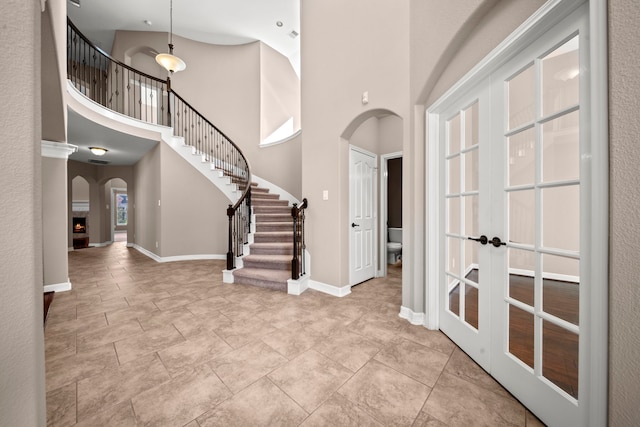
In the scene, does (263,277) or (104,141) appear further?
(104,141)

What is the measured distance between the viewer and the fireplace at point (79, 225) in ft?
26.8

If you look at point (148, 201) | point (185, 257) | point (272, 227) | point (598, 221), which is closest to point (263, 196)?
point (272, 227)

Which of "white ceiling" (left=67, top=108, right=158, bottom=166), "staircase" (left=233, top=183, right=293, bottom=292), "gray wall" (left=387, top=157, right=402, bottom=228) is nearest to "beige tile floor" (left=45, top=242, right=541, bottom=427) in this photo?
"staircase" (left=233, top=183, right=293, bottom=292)

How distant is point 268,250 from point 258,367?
8.11ft

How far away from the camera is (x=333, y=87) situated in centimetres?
321

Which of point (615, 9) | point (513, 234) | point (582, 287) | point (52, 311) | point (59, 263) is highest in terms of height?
point (615, 9)

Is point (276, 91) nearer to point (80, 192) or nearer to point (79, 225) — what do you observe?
point (79, 225)

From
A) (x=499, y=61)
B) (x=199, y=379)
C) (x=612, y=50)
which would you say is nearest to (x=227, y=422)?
(x=199, y=379)

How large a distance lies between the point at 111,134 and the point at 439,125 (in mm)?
5855

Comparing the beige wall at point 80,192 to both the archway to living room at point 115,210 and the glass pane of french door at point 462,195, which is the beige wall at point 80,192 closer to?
the archway to living room at point 115,210

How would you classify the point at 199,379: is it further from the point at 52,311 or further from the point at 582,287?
the point at 52,311

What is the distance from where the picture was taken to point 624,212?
842mm

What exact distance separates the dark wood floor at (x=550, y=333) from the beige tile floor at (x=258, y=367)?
337mm

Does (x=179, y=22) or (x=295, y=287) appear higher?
(x=179, y=22)
